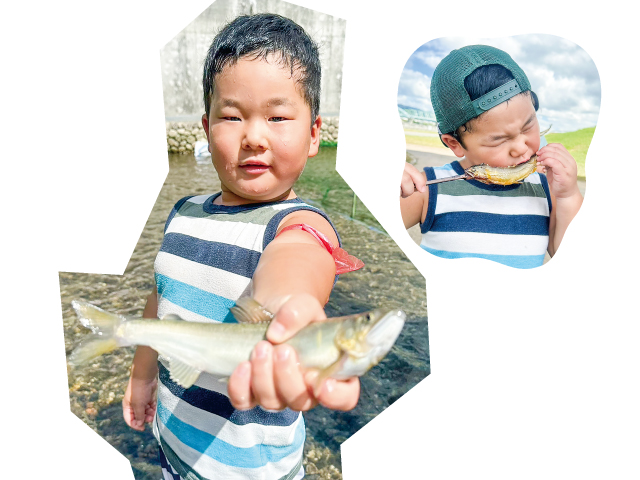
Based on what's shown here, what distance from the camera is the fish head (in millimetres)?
860

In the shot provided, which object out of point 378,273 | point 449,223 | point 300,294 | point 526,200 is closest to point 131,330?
point 300,294

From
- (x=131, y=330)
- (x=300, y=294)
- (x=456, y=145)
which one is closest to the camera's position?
(x=300, y=294)

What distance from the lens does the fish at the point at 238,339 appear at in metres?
0.87

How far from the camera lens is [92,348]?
118cm

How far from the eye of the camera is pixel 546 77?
1.68 metres

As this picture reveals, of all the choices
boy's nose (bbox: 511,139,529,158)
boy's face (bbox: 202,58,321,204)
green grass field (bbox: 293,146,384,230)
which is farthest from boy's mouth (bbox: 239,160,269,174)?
green grass field (bbox: 293,146,384,230)

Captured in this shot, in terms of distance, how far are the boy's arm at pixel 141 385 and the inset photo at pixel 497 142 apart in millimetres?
1135

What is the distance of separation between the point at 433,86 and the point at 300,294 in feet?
3.78

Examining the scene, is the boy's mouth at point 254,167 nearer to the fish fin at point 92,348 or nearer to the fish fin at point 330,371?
the fish fin at point 92,348

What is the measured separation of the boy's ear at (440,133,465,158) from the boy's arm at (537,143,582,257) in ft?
0.91

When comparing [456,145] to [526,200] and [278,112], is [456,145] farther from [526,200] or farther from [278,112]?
[278,112]

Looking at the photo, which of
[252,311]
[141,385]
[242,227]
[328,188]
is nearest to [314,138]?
[242,227]

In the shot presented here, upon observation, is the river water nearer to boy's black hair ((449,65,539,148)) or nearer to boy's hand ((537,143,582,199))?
boy's hand ((537,143,582,199))

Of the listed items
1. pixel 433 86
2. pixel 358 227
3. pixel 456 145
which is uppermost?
pixel 433 86
